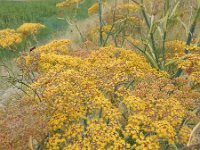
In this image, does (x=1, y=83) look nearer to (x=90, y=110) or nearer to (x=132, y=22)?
(x=132, y=22)

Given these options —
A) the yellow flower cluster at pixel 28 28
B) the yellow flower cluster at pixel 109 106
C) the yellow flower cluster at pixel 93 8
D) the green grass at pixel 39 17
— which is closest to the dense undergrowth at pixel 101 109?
the yellow flower cluster at pixel 109 106

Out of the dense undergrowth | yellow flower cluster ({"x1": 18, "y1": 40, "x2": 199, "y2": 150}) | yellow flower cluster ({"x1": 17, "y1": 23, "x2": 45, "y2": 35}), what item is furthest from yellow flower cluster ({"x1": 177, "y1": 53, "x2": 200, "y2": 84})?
yellow flower cluster ({"x1": 17, "y1": 23, "x2": 45, "y2": 35})

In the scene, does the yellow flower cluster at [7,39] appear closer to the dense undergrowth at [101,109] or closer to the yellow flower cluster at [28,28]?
the yellow flower cluster at [28,28]

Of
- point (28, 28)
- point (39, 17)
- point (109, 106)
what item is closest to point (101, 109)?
point (109, 106)

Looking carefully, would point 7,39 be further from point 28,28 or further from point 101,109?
point 101,109

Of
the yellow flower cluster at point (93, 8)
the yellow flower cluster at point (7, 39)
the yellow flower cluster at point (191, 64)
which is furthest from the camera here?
the yellow flower cluster at point (93, 8)

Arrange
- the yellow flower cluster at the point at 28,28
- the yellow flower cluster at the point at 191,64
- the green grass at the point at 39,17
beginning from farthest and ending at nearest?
the green grass at the point at 39,17, the yellow flower cluster at the point at 28,28, the yellow flower cluster at the point at 191,64

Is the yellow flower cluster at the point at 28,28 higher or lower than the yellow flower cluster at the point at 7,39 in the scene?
lower

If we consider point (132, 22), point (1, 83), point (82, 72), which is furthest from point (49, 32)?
point (82, 72)

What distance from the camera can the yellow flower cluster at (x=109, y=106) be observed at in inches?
150

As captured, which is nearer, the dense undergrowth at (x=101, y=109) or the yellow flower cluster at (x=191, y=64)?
the dense undergrowth at (x=101, y=109)

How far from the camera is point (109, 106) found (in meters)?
4.12

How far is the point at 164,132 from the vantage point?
12.3 ft

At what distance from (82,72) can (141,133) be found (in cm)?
113
